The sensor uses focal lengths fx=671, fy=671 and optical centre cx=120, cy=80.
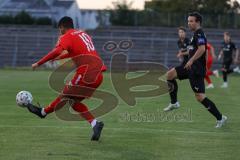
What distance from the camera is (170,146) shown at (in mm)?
9719

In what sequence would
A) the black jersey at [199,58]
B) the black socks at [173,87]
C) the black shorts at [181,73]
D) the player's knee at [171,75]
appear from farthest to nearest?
the black socks at [173,87], the player's knee at [171,75], the black shorts at [181,73], the black jersey at [199,58]

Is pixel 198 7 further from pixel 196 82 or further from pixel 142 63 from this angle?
pixel 196 82

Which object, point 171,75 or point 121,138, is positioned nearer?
point 121,138

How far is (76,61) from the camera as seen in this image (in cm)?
1042

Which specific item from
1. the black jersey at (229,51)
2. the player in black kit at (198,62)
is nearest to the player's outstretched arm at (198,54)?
the player in black kit at (198,62)

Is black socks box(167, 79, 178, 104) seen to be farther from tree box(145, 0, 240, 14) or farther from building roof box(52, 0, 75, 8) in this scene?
building roof box(52, 0, 75, 8)

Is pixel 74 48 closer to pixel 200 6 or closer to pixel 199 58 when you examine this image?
pixel 199 58

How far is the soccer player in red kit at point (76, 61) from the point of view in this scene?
10078 millimetres

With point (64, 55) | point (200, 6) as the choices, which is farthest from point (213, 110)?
point (200, 6)

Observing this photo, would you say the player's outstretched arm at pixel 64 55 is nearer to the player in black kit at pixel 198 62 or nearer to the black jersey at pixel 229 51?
the player in black kit at pixel 198 62

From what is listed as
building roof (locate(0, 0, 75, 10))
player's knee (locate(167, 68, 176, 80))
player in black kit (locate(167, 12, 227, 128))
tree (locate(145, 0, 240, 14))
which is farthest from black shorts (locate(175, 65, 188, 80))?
building roof (locate(0, 0, 75, 10))

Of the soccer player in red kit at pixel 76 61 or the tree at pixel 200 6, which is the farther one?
the tree at pixel 200 6

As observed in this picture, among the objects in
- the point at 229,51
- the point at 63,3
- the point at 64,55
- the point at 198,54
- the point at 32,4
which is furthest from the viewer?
the point at 63,3

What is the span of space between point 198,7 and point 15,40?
26581mm
